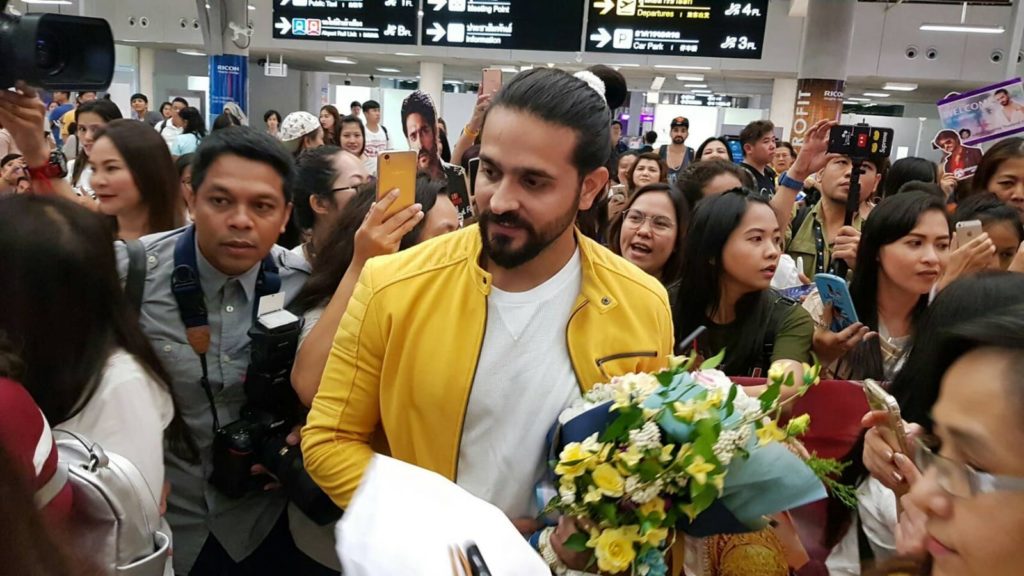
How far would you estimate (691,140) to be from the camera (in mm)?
18797

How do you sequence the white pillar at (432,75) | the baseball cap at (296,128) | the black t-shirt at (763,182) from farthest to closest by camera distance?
the white pillar at (432,75) → the baseball cap at (296,128) → the black t-shirt at (763,182)

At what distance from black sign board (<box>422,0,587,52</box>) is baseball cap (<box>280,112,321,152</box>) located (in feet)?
16.1

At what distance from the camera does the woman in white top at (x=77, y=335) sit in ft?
4.90

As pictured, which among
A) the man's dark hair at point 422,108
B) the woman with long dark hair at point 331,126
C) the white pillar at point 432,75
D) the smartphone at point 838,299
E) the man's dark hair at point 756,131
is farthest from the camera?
the white pillar at point 432,75

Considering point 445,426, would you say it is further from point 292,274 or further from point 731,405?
point 292,274

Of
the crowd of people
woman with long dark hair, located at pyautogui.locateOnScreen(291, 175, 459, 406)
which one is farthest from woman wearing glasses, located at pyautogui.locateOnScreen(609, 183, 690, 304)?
woman with long dark hair, located at pyautogui.locateOnScreen(291, 175, 459, 406)

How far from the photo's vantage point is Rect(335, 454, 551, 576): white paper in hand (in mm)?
690

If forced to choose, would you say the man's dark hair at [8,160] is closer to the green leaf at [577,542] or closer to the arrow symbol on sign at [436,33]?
the green leaf at [577,542]

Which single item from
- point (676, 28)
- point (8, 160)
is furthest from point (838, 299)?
point (676, 28)

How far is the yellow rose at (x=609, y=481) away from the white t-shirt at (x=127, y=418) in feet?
2.83

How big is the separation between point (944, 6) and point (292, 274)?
605 inches

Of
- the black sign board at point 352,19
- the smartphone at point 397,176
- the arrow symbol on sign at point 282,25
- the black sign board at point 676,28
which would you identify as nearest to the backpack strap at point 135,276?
the smartphone at point 397,176

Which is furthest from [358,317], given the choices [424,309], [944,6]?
[944,6]

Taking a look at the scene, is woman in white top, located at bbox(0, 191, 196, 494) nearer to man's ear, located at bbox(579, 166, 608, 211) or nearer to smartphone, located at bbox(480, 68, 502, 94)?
man's ear, located at bbox(579, 166, 608, 211)
